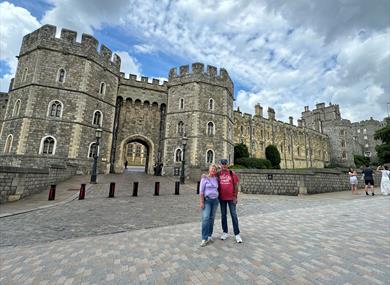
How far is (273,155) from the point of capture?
118 feet

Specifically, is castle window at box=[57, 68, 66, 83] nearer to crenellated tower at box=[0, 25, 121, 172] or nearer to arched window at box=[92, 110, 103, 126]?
crenellated tower at box=[0, 25, 121, 172]

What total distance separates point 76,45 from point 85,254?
68.8ft

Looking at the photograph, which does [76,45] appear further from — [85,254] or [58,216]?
[85,254]

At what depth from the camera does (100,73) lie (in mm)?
20078

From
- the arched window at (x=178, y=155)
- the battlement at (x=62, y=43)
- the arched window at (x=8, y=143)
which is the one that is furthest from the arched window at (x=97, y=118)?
the arched window at (x=178, y=155)

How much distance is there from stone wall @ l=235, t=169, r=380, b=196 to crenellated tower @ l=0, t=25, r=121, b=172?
46.6ft

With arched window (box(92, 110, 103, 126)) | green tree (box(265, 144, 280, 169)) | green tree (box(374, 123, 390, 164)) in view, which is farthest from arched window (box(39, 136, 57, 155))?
green tree (box(374, 123, 390, 164))

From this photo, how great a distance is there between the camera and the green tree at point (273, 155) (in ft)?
117

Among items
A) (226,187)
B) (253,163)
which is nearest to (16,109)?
(226,187)

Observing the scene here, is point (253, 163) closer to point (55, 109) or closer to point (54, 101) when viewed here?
point (55, 109)

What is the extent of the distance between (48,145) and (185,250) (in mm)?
18277

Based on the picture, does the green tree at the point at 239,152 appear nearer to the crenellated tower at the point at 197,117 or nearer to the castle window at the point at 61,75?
the crenellated tower at the point at 197,117

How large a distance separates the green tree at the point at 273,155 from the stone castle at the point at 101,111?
51.5ft

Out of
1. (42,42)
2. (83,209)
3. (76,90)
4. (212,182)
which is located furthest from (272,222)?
(42,42)
